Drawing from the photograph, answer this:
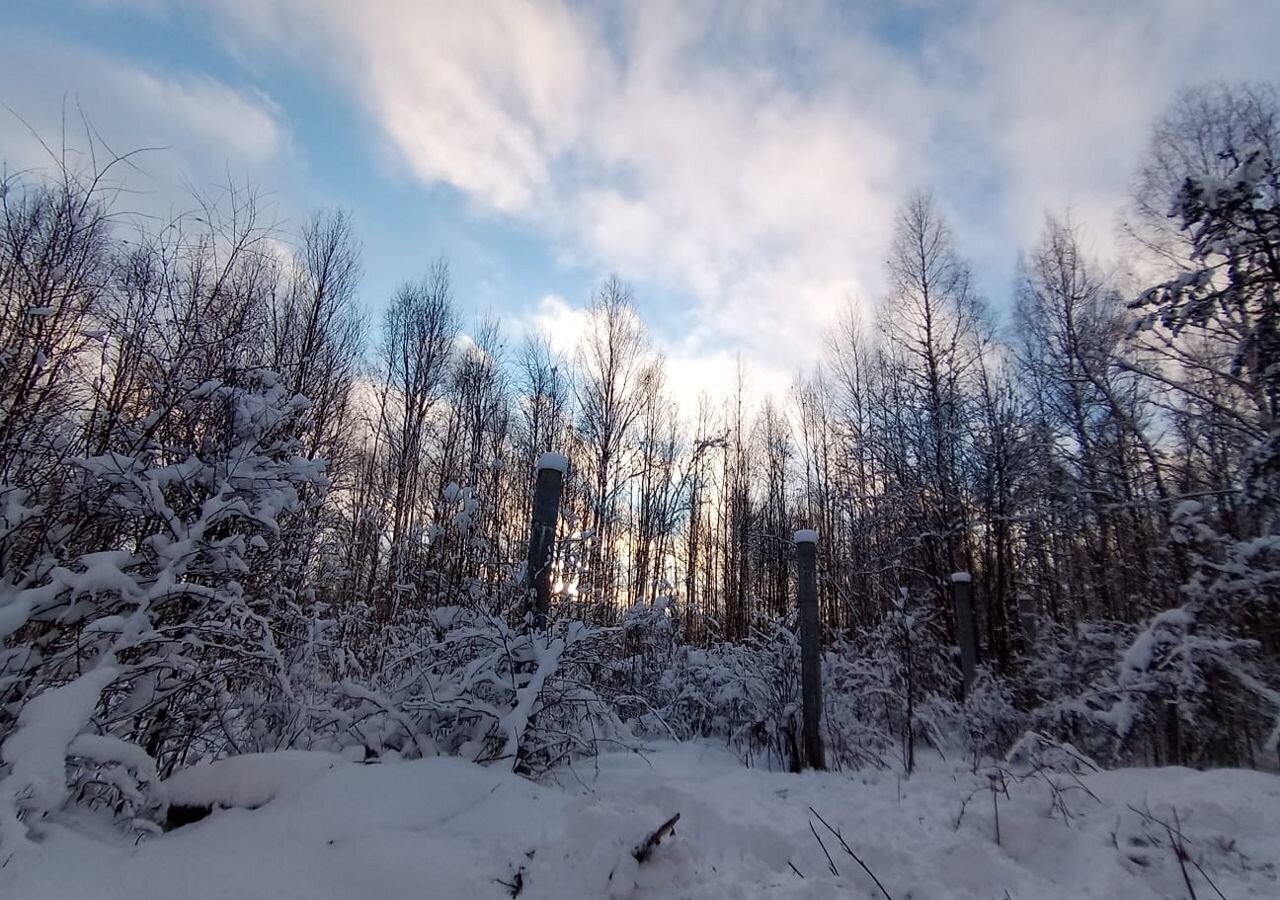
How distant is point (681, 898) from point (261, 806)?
1556 mm

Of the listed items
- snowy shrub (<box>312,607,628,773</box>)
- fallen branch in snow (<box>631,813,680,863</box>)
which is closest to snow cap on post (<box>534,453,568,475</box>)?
snowy shrub (<box>312,607,628,773</box>)

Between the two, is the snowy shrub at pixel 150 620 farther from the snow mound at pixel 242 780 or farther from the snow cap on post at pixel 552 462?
the snow cap on post at pixel 552 462

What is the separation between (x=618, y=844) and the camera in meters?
2.27

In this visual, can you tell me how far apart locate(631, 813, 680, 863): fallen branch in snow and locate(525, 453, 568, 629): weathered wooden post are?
5.26ft

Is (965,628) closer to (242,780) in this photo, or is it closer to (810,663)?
(810,663)

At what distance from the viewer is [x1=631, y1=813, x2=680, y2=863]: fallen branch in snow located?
223 cm

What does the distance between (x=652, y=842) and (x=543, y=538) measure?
2.10 metres

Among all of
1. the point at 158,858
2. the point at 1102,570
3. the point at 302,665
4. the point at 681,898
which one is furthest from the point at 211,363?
the point at 1102,570

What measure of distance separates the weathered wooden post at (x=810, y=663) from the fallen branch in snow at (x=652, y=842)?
261cm

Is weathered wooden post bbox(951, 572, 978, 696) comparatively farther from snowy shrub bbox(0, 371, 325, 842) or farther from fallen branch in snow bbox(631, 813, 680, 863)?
snowy shrub bbox(0, 371, 325, 842)

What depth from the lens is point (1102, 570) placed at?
312 inches

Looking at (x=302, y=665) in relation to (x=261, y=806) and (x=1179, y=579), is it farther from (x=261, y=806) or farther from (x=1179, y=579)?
(x=1179, y=579)

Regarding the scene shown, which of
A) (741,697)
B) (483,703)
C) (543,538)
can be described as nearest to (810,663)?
(741,697)

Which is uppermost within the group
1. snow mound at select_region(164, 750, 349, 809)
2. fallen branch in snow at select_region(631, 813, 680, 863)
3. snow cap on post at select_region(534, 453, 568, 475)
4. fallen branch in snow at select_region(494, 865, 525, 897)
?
snow cap on post at select_region(534, 453, 568, 475)
